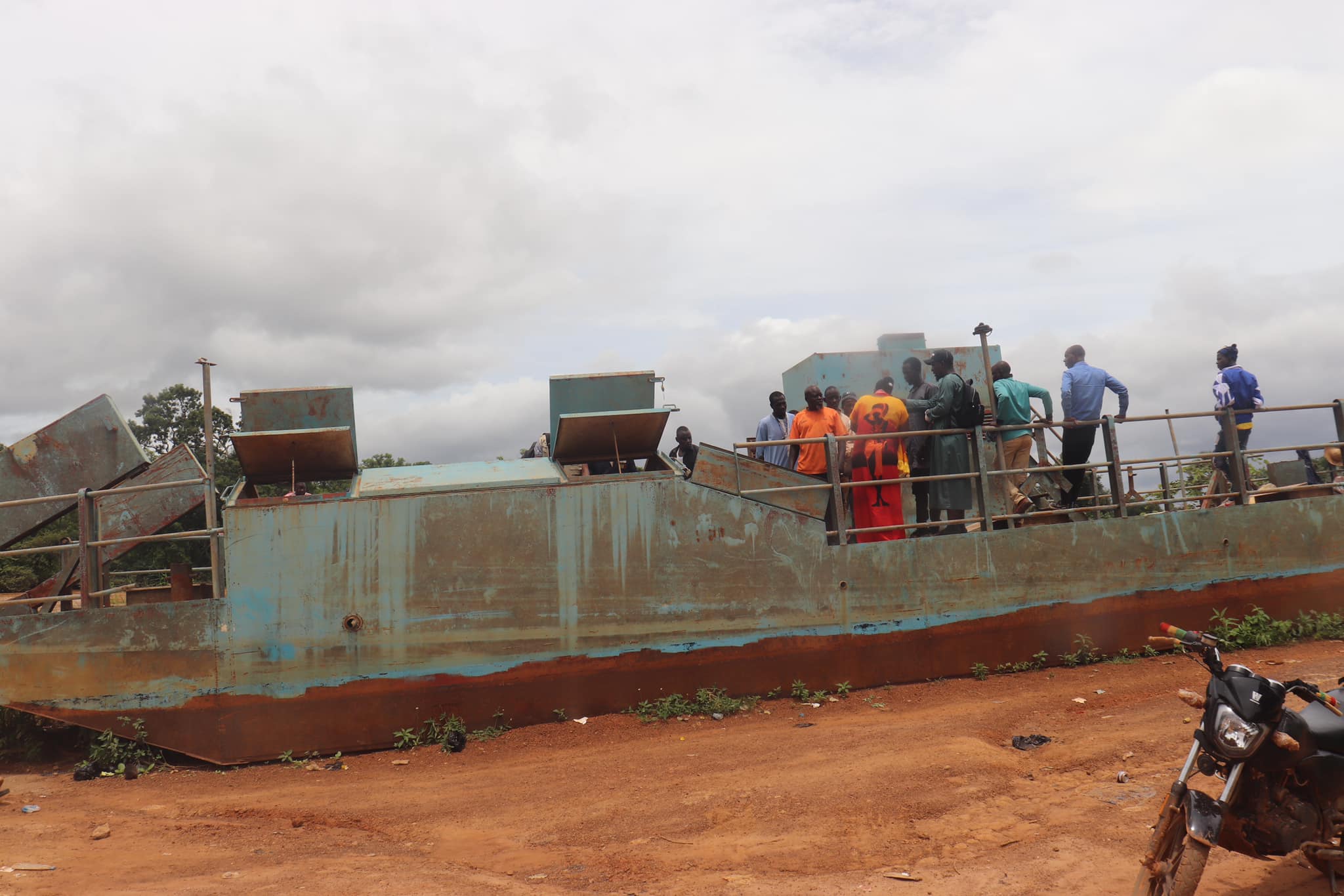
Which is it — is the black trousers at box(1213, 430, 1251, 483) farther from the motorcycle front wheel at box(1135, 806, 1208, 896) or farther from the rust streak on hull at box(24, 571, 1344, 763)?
the motorcycle front wheel at box(1135, 806, 1208, 896)

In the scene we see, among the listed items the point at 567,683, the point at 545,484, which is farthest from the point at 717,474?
the point at 567,683

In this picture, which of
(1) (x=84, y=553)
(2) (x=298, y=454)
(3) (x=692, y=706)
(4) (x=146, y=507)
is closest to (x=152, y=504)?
(4) (x=146, y=507)

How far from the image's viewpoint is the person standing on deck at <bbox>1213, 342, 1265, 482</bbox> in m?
9.02

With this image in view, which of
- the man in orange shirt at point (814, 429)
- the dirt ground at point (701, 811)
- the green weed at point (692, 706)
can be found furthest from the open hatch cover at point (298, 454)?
the man in orange shirt at point (814, 429)

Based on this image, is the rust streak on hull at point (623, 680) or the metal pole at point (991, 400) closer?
the rust streak on hull at point (623, 680)

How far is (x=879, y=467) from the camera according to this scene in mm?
8180

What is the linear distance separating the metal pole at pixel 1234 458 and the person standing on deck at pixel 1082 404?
1.15 metres

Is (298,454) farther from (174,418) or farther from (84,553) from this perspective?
(174,418)

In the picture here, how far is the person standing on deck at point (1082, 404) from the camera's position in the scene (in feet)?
28.6

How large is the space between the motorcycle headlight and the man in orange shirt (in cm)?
502

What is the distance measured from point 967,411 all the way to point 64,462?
808cm

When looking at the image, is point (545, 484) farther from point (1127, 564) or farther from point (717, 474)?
point (1127, 564)

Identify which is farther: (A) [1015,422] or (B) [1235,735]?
(A) [1015,422]

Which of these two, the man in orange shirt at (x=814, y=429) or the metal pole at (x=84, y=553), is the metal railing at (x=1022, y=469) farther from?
the metal pole at (x=84, y=553)
